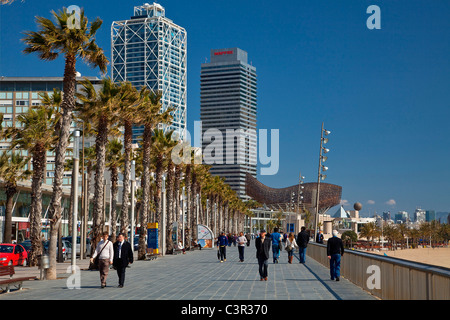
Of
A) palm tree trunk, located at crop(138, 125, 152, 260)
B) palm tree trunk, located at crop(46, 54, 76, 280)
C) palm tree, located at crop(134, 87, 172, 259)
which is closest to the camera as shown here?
palm tree trunk, located at crop(46, 54, 76, 280)

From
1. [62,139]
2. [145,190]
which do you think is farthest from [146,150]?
[62,139]

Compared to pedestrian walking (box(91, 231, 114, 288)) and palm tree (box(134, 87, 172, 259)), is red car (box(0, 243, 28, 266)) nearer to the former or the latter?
palm tree (box(134, 87, 172, 259))

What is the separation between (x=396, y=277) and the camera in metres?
12.9

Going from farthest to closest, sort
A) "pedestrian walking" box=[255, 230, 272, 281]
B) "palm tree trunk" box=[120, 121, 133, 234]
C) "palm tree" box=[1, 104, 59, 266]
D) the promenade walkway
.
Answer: "palm tree trunk" box=[120, 121, 133, 234], "palm tree" box=[1, 104, 59, 266], "pedestrian walking" box=[255, 230, 272, 281], the promenade walkway

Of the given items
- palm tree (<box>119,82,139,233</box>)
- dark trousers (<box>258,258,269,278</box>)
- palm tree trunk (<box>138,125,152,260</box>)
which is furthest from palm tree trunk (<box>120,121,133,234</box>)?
dark trousers (<box>258,258,269,278</box>)

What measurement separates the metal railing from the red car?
64.7 feet

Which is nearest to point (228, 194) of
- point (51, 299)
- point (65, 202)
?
point (65, 202)

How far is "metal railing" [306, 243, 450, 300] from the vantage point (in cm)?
985

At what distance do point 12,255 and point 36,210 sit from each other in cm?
334

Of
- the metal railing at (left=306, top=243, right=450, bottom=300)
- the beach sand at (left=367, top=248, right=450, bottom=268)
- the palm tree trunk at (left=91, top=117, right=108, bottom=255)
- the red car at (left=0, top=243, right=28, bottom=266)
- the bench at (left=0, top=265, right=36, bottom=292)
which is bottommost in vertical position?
the beach sand at (left=367, top=248, right=450, bottom=268)

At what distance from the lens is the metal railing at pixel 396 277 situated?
9852 millimetres

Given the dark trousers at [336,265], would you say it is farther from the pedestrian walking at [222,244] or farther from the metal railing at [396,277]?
the pedestrian walking at [222,244]
